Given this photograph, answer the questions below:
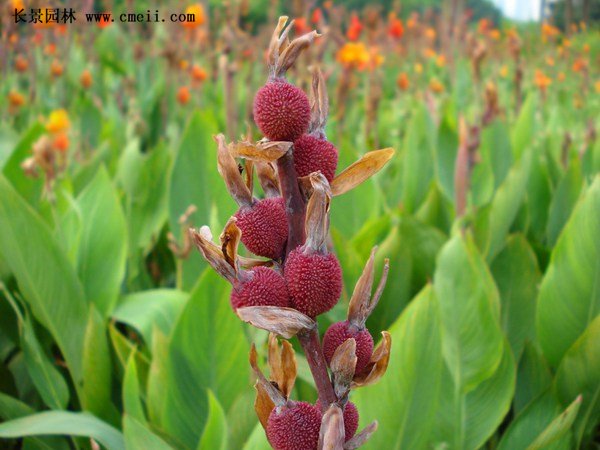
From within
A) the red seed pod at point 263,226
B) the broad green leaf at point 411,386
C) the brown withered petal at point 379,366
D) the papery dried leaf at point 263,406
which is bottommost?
the broad green leaf at point 411,386

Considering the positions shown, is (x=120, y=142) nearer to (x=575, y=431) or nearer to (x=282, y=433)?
(x=575, y=431)

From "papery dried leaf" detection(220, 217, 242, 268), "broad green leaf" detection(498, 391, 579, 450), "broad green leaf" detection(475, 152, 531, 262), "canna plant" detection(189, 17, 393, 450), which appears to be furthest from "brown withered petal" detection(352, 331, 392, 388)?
"broad green leaf" detection(475, 152, 531, 262)

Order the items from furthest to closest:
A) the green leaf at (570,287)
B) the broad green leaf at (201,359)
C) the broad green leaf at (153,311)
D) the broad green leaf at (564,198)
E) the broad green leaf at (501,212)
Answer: the broad green leaf at (564,198)
the broad green leaf at (501,212)
the broad green leaf at (153,311)
the green leaf at (570,287)
the broad green leaf at (201,359)

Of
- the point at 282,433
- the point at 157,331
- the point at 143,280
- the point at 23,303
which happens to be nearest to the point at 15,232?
the point at 23,303

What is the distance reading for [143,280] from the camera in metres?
1.68

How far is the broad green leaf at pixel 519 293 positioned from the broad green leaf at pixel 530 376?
10 centimetres

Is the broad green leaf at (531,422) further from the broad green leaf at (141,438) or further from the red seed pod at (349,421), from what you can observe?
the red seed pod at (349,421)

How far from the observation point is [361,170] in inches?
16.6

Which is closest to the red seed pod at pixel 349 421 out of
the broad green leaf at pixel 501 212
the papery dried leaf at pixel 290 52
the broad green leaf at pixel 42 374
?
the papery dried leaf at pixel 290 52

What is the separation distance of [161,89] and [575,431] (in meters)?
2.72

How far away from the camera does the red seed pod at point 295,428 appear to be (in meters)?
0.41

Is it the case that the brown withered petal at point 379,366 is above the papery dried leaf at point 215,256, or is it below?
below

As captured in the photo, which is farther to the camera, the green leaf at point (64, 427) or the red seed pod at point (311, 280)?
the green leaf at point (64, 427)

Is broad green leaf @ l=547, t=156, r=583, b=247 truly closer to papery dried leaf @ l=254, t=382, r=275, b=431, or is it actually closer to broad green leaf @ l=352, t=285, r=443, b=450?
broad green leaf @ l=352, t=285, r=443, b=450
